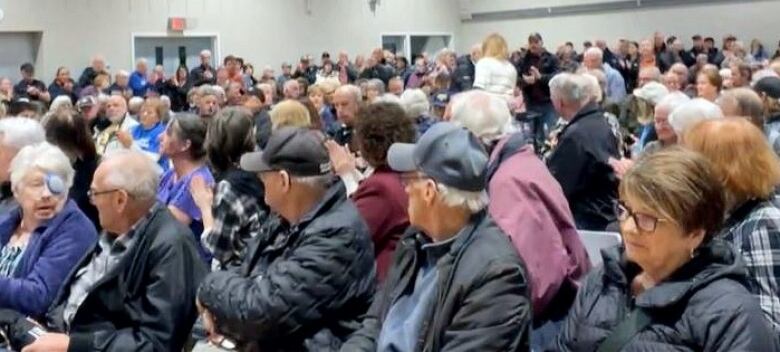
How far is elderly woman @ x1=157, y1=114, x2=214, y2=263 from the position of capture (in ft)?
14.6

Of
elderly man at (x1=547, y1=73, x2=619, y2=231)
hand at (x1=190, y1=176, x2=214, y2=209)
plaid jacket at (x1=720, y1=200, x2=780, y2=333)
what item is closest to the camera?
plaid jacket at (x1=720, y1=200, x2=780, y2=333)

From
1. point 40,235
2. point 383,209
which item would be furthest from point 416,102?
point 40,235

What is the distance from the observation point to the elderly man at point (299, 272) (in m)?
3.05

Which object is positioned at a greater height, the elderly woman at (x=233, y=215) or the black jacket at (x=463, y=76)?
the black jacket at (x=463, y=76)

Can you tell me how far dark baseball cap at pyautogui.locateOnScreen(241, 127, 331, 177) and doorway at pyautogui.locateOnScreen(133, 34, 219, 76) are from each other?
14.7 meters

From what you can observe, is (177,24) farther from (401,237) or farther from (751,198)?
(751,198)

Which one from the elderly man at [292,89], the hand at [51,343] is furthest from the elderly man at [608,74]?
the hand at [51,343]

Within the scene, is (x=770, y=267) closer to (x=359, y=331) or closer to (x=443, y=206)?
(x=443, y=206)

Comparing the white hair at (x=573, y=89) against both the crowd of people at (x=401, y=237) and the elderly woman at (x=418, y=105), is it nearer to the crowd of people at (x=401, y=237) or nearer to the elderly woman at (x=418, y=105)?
the crowd of people at (x=401, y=237)

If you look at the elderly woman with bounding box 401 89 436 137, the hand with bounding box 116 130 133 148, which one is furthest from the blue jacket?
the hand with bounding box 116 130 133 148

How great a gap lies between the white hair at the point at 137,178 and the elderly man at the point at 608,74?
746cm

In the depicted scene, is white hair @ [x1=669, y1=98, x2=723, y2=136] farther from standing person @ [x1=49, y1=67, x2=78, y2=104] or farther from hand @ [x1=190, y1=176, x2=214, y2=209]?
standing person @ [x1=49, y1=67, x2=78, y2=104]

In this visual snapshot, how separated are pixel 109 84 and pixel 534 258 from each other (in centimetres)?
1245

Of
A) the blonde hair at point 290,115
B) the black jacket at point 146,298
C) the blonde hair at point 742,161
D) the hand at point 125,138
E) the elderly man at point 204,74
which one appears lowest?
the black jacket at point 146,298
